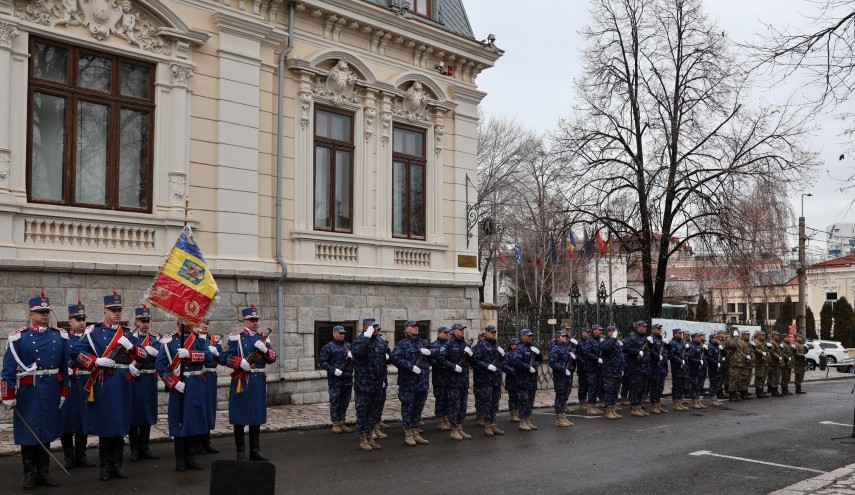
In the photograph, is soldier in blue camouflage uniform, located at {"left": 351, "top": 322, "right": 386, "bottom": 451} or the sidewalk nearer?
the sidewalk

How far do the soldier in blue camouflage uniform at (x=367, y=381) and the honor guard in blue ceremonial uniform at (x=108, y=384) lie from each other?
3.58 meters

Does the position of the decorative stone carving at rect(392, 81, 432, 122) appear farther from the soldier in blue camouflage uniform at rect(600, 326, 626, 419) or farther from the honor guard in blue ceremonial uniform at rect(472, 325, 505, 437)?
the soldier in blue camouflage uniform at rect(600, 326, 626, 419)

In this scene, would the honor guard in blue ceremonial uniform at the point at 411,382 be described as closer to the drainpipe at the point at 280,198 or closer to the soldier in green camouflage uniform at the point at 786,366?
the drainpipe at the point at 280,198

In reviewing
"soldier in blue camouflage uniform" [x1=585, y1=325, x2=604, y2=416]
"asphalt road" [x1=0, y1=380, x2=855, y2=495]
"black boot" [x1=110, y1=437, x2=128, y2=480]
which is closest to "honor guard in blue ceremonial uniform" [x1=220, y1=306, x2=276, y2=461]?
"asphalt road" [x1=0, y1=380, x2=855, y2=495]

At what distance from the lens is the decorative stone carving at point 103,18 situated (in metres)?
13.8

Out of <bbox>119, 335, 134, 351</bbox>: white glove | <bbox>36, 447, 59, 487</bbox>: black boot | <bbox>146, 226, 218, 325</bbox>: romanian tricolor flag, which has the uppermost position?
<bbox>146, 226, 218, 325</bbox>: romanian tricolor flag

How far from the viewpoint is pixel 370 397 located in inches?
513

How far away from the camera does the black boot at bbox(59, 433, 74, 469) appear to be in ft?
35.2

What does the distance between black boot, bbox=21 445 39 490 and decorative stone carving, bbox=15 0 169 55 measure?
24.6ft

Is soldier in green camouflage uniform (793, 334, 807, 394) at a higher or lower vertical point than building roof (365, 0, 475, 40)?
lower

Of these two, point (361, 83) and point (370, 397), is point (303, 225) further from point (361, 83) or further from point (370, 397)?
point (370, 397)

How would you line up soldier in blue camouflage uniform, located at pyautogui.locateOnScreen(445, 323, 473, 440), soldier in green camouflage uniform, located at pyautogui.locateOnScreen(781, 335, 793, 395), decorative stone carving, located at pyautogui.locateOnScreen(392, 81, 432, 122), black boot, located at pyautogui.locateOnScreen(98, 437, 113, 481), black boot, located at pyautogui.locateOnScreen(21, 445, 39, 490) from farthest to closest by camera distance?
soldier in green camouflage uniform, located at pyautogui.locateOnScreen(781, 335, 793, 395) < decorative stone carving, located at pyautogui.locateOnScreen(392, 81, 432, 122) < soldier in blue camouflage uniform, located at pyautogui.locateOnScreen(445, 323, 473, 440) < black boot, located at pyautogui.locateOnScreen(98, 437, 113, 481) < black boot, located at pyautogui.locateOnScreen(21, 445, 39, 490)

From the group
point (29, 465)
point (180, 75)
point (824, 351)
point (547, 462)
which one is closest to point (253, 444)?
point (29, 465)

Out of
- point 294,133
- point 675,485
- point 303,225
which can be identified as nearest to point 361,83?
point 294,133
